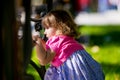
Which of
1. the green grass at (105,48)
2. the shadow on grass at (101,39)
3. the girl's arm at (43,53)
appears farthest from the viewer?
the shadow on grass at (101,39)

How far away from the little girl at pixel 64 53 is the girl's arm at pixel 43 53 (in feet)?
0.08

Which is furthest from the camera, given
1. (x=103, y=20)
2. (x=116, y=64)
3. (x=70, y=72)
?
(x=103, y=20)

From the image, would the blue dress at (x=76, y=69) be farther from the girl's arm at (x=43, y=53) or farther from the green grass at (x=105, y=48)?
the green grass at (x=105, y=48)

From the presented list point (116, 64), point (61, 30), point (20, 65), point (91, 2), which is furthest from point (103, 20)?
point (20, 65)

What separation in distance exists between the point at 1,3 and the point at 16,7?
77 mm

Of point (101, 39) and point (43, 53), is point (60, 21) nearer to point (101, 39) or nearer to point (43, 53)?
point (43, 53)

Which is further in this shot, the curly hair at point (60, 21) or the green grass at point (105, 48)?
the green grass at point (105, 48)

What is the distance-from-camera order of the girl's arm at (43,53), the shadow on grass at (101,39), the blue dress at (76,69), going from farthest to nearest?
1. the shadow on grass at (101,39)
2. the blue dress at (76,69)
3. the girl's arm at (43,53)

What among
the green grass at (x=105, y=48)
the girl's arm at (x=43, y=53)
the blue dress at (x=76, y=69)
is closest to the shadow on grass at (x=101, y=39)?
the green grass at (x=105, y=48)

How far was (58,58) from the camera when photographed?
348cm

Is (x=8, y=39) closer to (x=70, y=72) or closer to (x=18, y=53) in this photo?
(x=18, y=53)

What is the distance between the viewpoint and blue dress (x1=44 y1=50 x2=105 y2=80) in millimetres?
3445

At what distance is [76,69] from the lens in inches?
136

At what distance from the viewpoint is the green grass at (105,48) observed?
215 inches
